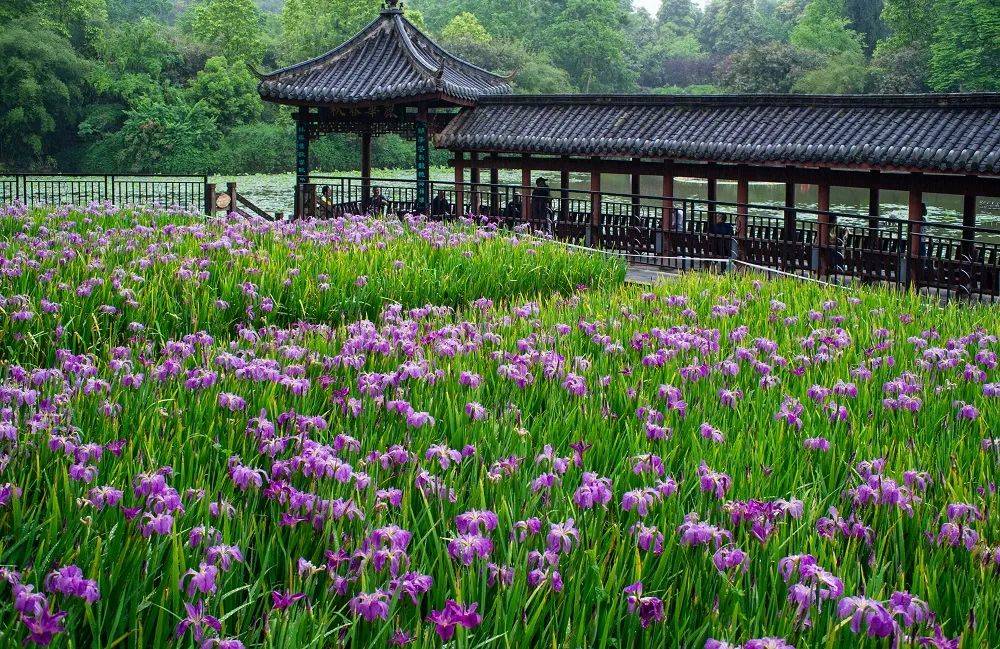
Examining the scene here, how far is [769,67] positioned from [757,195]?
19.0ft

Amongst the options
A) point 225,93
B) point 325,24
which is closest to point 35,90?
point 225,93

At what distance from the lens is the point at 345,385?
4391 millimetres

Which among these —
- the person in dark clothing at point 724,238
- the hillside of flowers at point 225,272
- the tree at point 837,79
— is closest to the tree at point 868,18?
the tree at point 837,79

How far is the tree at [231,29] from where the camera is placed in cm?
4612

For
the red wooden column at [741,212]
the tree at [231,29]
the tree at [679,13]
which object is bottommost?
the red wooden column at [741,212]

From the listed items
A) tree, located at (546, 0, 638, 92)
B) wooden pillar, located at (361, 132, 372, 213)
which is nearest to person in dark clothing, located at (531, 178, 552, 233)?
wooden pillar, located at (361, 132, 372, 213)

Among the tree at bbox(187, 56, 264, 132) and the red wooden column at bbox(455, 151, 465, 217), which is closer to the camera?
the red wooden column at bbox(455, 151, 465, 217)

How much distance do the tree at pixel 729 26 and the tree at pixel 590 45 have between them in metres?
13.6

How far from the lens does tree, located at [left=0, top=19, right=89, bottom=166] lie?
36.1 metres

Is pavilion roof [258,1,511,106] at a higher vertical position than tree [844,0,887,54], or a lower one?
lower

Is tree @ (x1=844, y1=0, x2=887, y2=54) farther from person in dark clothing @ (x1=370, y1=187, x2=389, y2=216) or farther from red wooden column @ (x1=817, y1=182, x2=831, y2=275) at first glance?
red wooden column @ (x1=817, y1=182, x2=831, y2=275)

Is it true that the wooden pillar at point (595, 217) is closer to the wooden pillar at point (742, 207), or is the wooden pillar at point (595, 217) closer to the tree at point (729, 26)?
the wooden pillar at point (742, 207)

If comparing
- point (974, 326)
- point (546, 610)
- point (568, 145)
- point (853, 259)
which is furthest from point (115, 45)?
point (546, 610)

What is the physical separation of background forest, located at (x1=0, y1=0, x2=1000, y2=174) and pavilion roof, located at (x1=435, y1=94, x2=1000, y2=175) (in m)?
21.0
